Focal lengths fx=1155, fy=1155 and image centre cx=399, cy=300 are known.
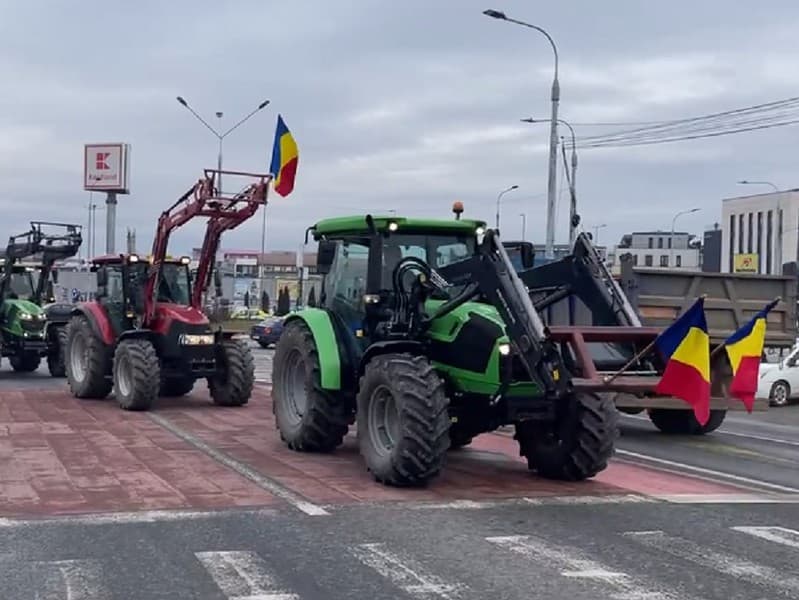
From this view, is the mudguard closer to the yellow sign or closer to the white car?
the white car

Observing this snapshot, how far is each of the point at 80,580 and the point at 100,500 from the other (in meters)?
2.71

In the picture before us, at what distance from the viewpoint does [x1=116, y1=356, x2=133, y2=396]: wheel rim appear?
1773 centimetres

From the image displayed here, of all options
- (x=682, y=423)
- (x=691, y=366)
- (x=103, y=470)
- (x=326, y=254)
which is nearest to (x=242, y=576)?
(x=691, y=366)

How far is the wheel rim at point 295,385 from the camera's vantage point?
13.4m

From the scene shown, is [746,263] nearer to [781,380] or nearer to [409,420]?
[781,380]

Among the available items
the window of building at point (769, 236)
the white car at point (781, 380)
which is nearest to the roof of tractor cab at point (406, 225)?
the white car at point (781, 380)

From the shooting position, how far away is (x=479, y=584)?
7.32 m

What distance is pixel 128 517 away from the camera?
924 cm

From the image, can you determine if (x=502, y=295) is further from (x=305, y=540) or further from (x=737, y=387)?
(x=305, y=540)

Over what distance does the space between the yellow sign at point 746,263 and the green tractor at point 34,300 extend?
2480 inches

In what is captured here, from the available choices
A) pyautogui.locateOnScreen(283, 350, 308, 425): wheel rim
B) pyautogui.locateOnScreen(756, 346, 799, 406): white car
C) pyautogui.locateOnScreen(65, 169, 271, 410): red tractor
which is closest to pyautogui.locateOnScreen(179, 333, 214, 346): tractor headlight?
pyautogui.locateOnScreen(65, 169, 271, 410): red tractor

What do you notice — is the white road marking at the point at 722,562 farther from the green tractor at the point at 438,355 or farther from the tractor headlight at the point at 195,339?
the tractor headlight at the point at 195,339

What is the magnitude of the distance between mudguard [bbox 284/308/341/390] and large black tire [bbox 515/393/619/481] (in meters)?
2.25

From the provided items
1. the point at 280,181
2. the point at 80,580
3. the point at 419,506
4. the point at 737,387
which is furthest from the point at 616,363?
the point at 280,181
